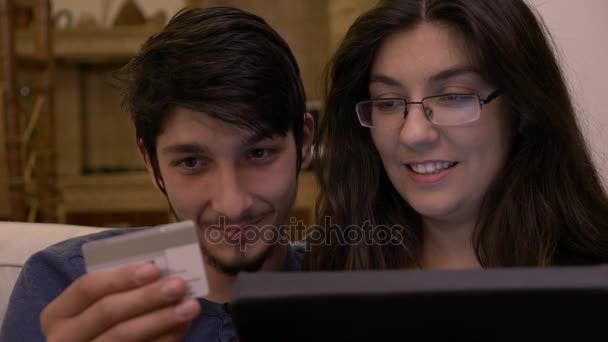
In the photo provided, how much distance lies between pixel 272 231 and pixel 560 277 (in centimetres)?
74

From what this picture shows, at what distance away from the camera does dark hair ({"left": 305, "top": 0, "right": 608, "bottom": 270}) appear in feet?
3.77

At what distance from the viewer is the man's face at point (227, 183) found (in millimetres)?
1129

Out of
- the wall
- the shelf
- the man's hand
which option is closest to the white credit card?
the man's hand

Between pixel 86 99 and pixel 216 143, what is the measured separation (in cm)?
410

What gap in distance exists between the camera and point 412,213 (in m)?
1.34

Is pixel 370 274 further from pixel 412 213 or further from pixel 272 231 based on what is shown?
pixel 412 213

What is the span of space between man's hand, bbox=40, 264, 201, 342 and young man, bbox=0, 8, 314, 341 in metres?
0.40

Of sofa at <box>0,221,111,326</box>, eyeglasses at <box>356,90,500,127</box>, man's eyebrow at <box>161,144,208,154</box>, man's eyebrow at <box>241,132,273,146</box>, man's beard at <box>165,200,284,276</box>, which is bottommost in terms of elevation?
sofa at <box>0,221,111,326</box>

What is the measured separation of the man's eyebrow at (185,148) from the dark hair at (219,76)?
47 mm

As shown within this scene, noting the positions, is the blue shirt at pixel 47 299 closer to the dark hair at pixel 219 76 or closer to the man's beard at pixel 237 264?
the man's beard at pixel 237 264

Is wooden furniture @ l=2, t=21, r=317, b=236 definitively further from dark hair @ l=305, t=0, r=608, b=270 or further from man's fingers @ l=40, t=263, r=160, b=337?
man's fingers @ l=40, t=263, r=160, b=337

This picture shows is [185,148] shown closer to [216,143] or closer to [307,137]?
[216,143]

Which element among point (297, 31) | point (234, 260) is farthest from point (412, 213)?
point (297, 31)

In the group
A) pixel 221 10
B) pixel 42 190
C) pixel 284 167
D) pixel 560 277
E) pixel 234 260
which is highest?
pixel 221 10
